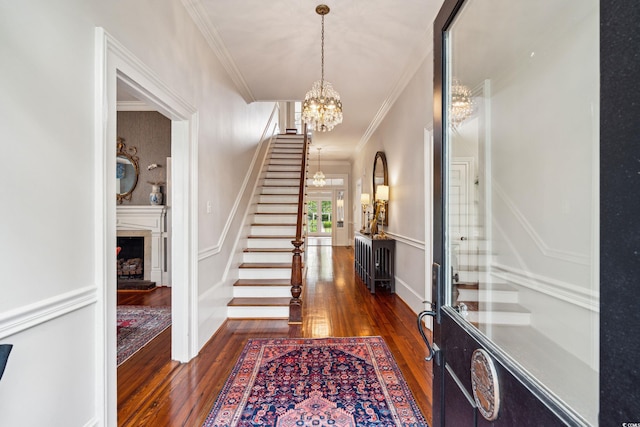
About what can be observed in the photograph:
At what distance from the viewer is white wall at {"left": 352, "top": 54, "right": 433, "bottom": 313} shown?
3441 mm

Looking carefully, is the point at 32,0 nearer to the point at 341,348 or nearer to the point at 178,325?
the point at 178,325

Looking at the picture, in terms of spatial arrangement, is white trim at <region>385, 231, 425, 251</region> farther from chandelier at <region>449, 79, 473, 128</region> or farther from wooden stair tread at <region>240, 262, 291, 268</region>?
chandelier at <region>449, 79, 473, 128</region>

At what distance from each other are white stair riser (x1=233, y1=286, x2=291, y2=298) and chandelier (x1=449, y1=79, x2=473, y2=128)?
10.2ft

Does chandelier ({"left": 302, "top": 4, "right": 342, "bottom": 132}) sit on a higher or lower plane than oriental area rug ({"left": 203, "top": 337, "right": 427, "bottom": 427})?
higher

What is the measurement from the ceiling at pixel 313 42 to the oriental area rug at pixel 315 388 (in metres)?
2.92

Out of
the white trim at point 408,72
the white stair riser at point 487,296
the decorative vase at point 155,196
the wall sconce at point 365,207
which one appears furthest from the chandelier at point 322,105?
the wall sconce at point 365,207

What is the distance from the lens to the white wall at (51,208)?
3.68 ft

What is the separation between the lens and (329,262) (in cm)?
762

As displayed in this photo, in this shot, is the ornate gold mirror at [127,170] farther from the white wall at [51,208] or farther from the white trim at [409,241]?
the white trim at [409,241]

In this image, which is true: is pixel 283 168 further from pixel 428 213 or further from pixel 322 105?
pixel 428 213

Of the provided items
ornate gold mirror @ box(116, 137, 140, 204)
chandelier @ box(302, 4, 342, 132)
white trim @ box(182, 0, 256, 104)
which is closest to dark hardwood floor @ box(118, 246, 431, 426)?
ornate gold mirror @ box(116, 137, 140, 204)

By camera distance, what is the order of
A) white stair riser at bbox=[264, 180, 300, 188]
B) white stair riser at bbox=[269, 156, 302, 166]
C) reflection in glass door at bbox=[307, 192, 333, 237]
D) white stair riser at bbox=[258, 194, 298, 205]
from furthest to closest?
reflection in glass door at bbox=[307, 192, 333, 237], white stair riser at bbox=[269, 156, 302, 166], white stair riser at bbox=[264, 180, 300, 188], white stair riser at bbox=[258, 194, 298, 205]

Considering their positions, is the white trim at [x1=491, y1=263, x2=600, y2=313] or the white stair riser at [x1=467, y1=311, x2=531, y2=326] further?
the white stair riser at [x1=467, y1=311, x2=531, y2=326]
